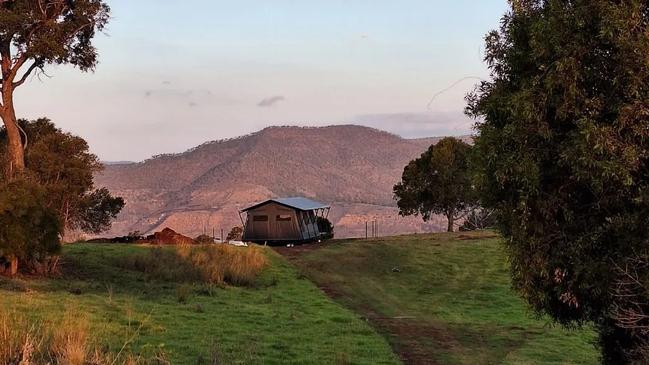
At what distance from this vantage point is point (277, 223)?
51.7 m

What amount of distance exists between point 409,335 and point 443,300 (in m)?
10.9

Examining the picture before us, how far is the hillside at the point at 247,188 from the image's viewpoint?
427ft

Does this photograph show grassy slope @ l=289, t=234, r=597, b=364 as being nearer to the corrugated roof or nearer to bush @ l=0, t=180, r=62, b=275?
the corrugated roof

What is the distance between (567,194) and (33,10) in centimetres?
2724

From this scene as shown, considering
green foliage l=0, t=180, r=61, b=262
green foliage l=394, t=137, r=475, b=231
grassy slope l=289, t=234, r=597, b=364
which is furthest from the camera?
green foliage l=394, t=137, r=475, b=231

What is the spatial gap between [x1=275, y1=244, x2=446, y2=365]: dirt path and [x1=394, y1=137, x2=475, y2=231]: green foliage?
1485 inches

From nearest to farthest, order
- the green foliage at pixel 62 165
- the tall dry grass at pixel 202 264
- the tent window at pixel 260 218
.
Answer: the tall dry grass at pixel 202 264
the green foliage at pixel 62 165
the tent window at pixel 260 218

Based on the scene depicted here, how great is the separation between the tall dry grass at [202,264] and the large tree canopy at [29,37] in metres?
7.34

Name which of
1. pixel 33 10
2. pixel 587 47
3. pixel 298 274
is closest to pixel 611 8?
pixel 587 47

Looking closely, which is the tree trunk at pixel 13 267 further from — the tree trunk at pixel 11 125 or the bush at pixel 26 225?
the tree trunk at pixel 11 125

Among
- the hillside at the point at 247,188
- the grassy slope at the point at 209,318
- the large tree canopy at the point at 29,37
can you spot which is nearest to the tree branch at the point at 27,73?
the large tree canopy at the point at 29,37

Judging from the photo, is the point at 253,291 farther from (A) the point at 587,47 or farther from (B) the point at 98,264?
(A) the point at 587,47

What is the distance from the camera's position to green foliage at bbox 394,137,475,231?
60713mm

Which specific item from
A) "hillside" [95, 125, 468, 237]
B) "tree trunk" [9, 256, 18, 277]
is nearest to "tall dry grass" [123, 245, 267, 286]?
"tree trunk" [9, 256, 18, 277]
